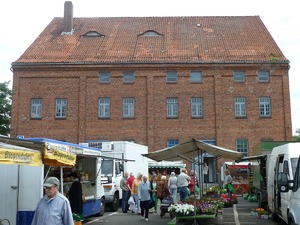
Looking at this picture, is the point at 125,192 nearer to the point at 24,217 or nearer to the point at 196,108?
the point at 24,217

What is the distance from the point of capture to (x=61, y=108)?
125ft

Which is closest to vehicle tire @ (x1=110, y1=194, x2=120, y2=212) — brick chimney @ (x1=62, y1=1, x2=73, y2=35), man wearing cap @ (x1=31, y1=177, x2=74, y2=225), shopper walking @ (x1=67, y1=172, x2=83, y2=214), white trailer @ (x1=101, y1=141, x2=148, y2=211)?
white trailer @ (x1=101, y1=141, x2=148, y2=211)

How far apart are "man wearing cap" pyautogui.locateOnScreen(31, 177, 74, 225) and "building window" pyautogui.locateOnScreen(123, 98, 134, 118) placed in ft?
103

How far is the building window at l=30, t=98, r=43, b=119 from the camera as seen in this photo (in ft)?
125

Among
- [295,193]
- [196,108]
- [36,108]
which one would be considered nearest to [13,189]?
[295,193]

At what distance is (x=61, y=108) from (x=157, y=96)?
8.53 meters

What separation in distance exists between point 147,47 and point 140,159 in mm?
17577

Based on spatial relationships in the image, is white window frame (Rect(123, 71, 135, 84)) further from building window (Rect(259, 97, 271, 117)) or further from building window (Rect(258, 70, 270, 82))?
building window (Rect(259, 97, 271, 117))

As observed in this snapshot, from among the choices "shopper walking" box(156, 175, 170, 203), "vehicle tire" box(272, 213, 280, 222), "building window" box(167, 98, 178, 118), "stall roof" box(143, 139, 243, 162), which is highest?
"building window" box(167, 98, 178, 118)

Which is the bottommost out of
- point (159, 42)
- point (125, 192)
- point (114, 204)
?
point (114, 204)

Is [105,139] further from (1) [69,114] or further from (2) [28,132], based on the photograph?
(2) [28,132]

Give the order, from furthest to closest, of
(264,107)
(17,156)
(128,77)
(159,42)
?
(159,42) < (128,77) < (264,107) < (17,156)

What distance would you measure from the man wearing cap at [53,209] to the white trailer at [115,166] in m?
12.3

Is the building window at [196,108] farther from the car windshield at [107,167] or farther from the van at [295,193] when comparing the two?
the van at [295,193]
